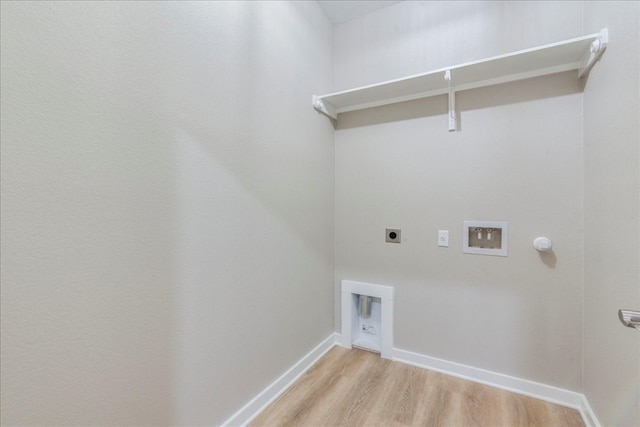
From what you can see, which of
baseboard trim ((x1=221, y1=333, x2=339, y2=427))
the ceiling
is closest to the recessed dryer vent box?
baseboard trim ((x1=221, y1=333, x2=339, y2=427))

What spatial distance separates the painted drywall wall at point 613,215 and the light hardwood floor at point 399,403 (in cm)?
34

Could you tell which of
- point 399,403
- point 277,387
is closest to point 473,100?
point 399,403

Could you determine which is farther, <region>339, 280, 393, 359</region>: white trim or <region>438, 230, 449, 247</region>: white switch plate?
<region>339, 280, 393, 359</region>: white trim

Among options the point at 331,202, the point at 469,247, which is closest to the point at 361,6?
the point at 331,202

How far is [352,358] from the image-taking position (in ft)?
6.90

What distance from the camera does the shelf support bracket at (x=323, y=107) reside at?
6.66 ft

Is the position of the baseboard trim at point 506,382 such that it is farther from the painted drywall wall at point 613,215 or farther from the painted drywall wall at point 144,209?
the painted drywall wall at point 144,209

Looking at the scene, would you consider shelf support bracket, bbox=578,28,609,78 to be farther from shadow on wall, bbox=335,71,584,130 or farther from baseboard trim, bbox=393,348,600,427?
baseboard trim, bbox=393,348,600,427

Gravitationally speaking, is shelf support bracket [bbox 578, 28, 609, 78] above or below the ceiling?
below

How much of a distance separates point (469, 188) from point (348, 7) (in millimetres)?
1638

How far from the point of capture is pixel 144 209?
3.30 ft

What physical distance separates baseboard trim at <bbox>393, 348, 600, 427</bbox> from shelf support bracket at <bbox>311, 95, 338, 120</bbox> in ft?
6.26

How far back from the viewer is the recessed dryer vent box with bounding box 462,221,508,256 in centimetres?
173

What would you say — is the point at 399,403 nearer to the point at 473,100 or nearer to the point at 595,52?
the point at 473,100
